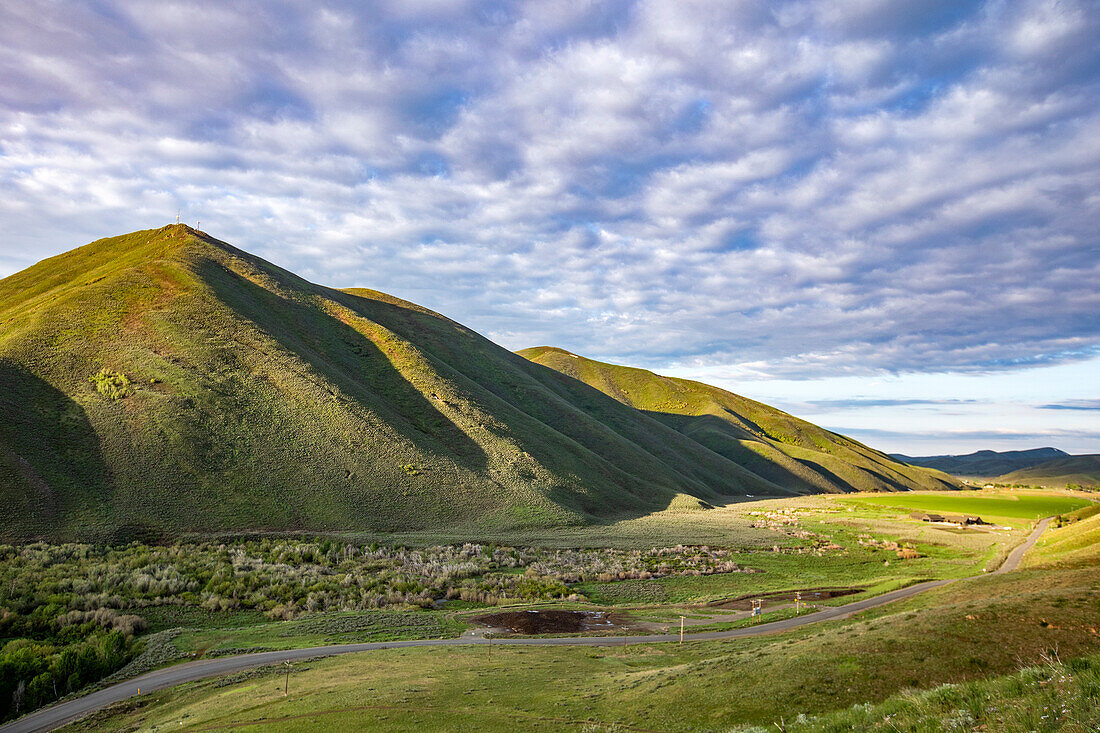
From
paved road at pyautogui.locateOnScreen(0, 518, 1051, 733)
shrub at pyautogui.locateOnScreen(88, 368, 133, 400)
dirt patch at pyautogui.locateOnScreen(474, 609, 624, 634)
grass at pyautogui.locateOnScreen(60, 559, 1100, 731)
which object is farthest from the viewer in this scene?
shrub at pyautogui.locateOnScreen(88, 368, 133, 400)

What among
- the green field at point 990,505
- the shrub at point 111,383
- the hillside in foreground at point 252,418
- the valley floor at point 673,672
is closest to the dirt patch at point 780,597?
the valley floor at point 673,672

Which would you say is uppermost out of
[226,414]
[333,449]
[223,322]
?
[223,322]

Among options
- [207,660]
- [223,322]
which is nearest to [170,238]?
[223,322]

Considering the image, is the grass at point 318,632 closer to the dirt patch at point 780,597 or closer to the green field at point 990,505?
the dirt patch at point 780,597

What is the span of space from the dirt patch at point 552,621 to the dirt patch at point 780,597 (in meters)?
8.19

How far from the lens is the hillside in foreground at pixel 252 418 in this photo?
5644cm

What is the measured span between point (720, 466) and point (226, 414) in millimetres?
119153

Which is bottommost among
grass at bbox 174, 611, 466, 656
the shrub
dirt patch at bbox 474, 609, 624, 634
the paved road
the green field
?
the green field

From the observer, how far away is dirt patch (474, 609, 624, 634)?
31866mm

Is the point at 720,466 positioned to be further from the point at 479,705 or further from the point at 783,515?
the point at 479,705

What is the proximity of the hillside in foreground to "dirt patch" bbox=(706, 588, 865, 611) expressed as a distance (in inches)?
1447

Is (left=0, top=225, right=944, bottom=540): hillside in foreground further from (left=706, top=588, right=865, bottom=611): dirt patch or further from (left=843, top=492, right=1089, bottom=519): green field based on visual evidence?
(left=706, top=588, right=865, bottom=611): dirt patch

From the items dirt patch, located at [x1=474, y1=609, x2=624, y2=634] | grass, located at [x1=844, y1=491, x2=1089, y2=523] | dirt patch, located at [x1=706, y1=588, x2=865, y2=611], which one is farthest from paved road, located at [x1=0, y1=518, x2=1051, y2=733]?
grass, located at [x1=844, y1=491, x2=1089, y2=523]

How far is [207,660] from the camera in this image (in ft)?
85.6
